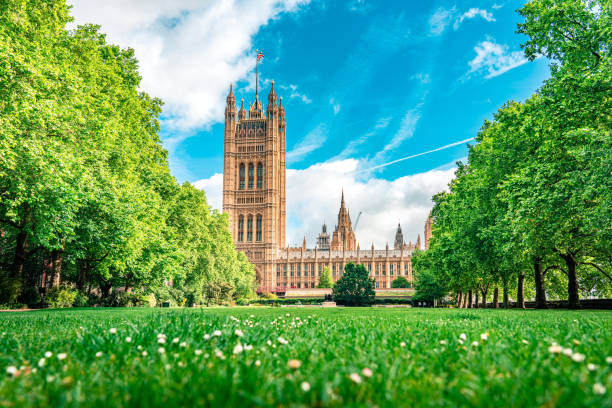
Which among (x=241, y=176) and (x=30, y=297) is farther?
(x=241, y=176)

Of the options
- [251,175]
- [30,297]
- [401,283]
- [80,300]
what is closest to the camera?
[30,297]

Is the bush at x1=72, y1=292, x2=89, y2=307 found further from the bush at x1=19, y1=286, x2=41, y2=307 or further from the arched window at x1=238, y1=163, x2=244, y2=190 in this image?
the arched window at x1=238, y1=163, x2=244, y2=190

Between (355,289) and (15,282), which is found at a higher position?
(15,282)

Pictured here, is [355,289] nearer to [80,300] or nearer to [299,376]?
[80,300]

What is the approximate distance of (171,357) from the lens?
3139 mm

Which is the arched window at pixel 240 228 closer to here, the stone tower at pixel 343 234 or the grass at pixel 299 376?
the stone tower at pixel 343 234

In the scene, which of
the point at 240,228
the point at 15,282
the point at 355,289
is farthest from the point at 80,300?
the point at 240,228

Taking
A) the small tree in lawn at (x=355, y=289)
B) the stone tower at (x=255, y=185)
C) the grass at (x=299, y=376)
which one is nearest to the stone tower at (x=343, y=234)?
the stone tower at (x=255, y=185)

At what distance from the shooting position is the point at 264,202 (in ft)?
408

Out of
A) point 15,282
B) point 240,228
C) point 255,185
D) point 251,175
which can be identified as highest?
point 251,175

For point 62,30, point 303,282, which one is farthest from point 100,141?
point 303,282

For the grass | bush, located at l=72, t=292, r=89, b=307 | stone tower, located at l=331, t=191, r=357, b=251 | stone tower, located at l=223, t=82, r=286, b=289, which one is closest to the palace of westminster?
stone tower, located at l=223, t=82, r=286, b=289

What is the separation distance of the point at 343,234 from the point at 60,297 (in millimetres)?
152432

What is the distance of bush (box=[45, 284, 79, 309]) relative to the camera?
2050 cm
